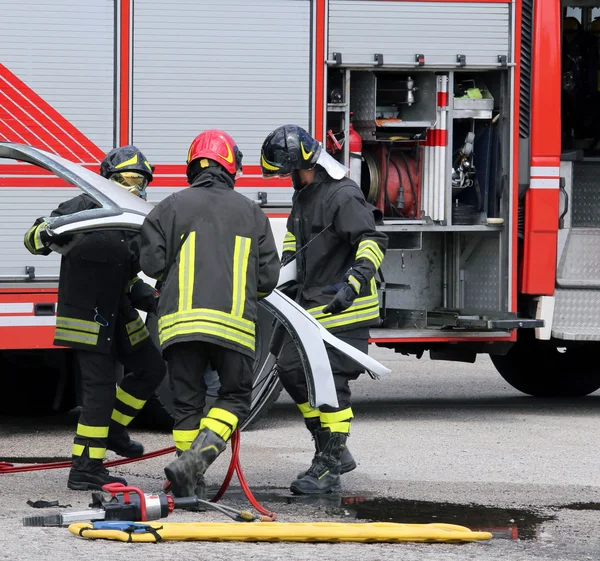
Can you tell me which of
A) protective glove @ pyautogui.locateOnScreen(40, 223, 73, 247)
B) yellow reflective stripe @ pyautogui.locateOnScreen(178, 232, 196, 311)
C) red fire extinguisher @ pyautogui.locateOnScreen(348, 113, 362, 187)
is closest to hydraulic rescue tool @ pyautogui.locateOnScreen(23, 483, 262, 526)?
yellow reflective stripe @ pyautogui.locateOnScreen(178, 232, 196, 311)

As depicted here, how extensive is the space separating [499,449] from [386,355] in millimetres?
5940

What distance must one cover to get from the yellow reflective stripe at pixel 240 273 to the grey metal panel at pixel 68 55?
266 cm

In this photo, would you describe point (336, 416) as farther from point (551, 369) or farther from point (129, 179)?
point (551, 369)

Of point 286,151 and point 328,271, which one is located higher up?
point 286,151

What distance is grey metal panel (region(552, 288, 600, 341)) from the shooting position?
9.38m

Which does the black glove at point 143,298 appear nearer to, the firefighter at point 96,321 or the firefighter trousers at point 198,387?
the firefighter at point 96,321

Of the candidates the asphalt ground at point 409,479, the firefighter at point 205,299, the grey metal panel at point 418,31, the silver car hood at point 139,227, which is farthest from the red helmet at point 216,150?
the grey metal panel at point 418,31

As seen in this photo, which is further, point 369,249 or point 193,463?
→ point 369,249

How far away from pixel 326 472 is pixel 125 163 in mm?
1787

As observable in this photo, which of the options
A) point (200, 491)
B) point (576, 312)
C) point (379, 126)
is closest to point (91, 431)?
point (200, 491)

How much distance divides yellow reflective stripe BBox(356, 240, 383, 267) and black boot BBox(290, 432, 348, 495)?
0.85 metres

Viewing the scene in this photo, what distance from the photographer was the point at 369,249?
21.4 feet

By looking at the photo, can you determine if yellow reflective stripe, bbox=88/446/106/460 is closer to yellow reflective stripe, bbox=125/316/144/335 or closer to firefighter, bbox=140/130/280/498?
yellow reflective stripe, bbox=125/316/144/335

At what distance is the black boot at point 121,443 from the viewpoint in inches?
274
